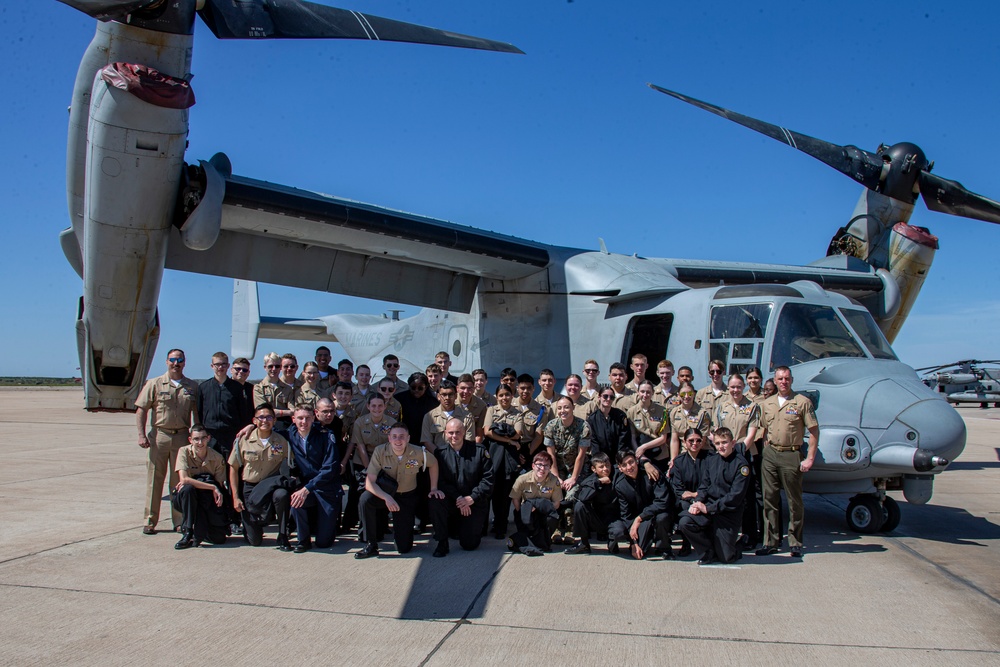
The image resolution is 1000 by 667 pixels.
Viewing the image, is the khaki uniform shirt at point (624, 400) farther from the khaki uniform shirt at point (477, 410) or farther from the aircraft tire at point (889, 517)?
the aircraft tire at point (889, 517)

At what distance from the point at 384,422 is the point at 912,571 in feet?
13.8

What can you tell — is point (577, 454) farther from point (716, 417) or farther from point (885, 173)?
point (885, 173)

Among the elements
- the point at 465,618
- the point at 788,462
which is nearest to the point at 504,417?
the point at 788,462

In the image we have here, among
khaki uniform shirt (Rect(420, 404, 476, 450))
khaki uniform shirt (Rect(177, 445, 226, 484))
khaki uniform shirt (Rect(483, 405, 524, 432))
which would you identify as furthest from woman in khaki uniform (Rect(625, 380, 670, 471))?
khaki uniform shirt (Rect(177, 445, 226, 484))

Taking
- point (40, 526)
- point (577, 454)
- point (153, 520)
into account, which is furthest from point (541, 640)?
point (40, 526)

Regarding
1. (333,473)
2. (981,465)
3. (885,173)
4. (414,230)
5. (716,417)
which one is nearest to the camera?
(333,473)

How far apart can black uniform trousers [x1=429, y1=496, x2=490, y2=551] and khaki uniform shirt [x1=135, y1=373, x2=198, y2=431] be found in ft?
8.00

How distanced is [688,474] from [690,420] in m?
0.72

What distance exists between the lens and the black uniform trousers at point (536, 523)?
18.8ft

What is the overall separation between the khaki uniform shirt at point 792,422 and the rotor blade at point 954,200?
297 inches

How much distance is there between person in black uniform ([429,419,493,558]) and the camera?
5.73 meters

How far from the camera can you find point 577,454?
624cm

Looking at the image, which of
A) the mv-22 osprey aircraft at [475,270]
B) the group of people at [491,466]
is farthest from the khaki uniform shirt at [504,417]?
the mv-22 osprey aircraft at [475,270]

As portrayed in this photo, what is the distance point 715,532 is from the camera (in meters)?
5.50
